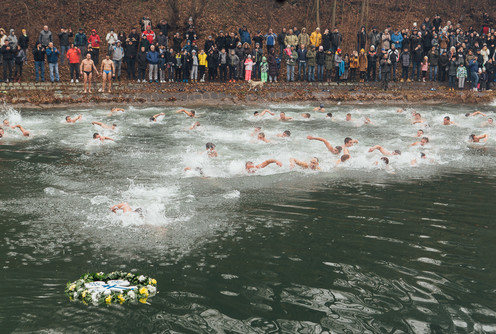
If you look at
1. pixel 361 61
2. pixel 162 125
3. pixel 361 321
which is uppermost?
pixel 361 61

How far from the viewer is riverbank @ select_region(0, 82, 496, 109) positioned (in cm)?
2589

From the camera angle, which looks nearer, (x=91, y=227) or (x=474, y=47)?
(x=91, y=227)

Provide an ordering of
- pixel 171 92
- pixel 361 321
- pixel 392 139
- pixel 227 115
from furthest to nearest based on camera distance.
→ pixel 171 92
pixel 227 115
pixel 392 139
pixel 361 321

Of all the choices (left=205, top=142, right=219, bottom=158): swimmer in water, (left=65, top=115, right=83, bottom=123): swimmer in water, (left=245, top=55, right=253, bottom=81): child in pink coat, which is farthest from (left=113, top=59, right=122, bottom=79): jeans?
(left=205, top=142, right=219, bottom=158): swimmer in water

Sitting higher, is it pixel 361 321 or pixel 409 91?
pixel 409 91

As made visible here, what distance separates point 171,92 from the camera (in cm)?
2764

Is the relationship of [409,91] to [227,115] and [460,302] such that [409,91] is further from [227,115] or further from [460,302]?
[460,302]

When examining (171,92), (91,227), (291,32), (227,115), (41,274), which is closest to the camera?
(41,274)

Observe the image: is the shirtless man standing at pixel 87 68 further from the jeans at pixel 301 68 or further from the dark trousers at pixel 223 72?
the jeans at pixel 301 68

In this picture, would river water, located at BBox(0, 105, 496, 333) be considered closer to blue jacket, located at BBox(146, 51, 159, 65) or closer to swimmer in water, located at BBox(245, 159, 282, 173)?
swimmer in water, located at BBox(245, 159, 282, 173)

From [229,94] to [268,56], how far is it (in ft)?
10.2

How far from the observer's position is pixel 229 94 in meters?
28.1

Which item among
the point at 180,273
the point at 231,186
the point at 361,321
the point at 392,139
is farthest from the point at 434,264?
the point at 392,139

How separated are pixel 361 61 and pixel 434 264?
21859 mm
